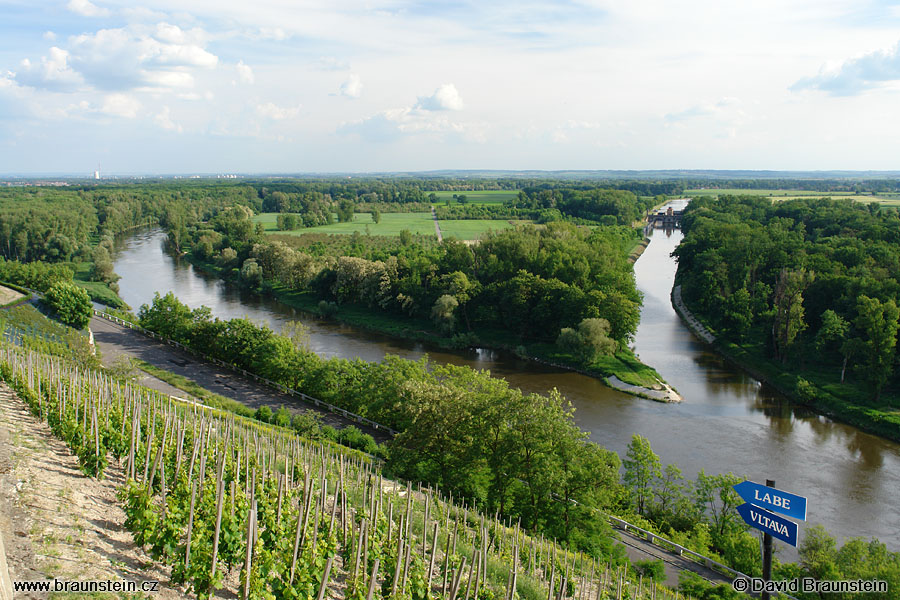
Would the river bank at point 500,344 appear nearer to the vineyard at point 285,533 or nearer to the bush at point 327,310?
the bush at point 327,310

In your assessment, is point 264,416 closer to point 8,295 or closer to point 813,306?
point 8,295

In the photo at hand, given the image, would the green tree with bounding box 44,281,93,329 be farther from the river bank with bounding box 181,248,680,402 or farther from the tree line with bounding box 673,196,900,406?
the tree line with bounding box 673,196,900,406

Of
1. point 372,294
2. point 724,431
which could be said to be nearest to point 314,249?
point 372,294

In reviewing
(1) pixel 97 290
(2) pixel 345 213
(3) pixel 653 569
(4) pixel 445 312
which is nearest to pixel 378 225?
(2) pixel 345 213

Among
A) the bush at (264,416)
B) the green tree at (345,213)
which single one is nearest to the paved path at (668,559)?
the bush at (264,416)

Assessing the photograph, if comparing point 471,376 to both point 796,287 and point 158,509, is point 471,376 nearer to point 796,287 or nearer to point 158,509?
point 158,509
